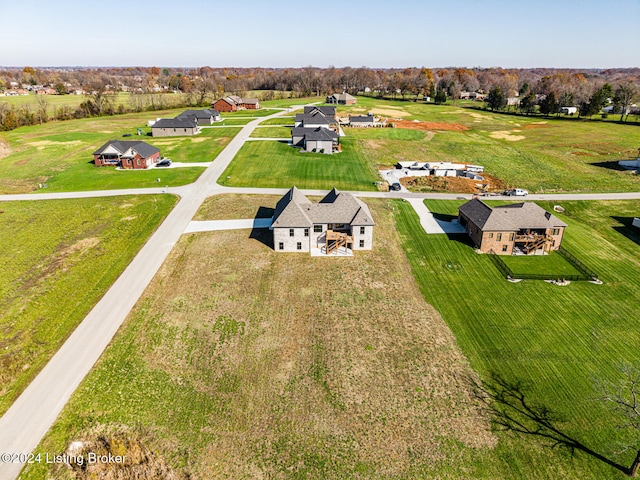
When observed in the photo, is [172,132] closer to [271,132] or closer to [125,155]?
[271,132]

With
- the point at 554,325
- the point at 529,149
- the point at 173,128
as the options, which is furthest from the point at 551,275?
the point at 173,128

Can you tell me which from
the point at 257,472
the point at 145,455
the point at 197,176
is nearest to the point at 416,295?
the point at 257,472

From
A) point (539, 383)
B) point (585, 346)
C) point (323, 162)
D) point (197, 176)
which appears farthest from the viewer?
point (323, 162)

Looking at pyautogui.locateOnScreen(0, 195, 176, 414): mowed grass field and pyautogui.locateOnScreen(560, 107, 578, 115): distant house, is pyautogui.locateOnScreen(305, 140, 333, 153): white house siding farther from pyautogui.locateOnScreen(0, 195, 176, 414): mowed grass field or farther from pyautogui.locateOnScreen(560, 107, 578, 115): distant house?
pyautogui.locateOnScreen(560, 107, 578, 115): distant house

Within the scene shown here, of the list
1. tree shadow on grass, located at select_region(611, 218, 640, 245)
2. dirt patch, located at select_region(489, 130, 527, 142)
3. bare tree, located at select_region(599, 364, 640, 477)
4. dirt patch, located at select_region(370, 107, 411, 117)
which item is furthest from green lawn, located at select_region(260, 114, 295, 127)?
bare tree, located at select_region(599, 364, 640, 477)

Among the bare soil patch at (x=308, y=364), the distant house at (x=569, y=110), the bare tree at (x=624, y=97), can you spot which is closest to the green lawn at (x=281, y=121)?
the bare soil patch at (x=308, y=364)

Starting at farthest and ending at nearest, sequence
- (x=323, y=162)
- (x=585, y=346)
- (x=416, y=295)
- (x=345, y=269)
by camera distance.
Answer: (x=323, y=162), (x=345, y=269), (x=416, y=295), (x=585, y=346)

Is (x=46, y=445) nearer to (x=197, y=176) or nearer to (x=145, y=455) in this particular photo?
(x=145, y=455)

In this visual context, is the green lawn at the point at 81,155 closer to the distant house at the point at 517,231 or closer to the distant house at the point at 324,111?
the distant house at the point at 324,111
